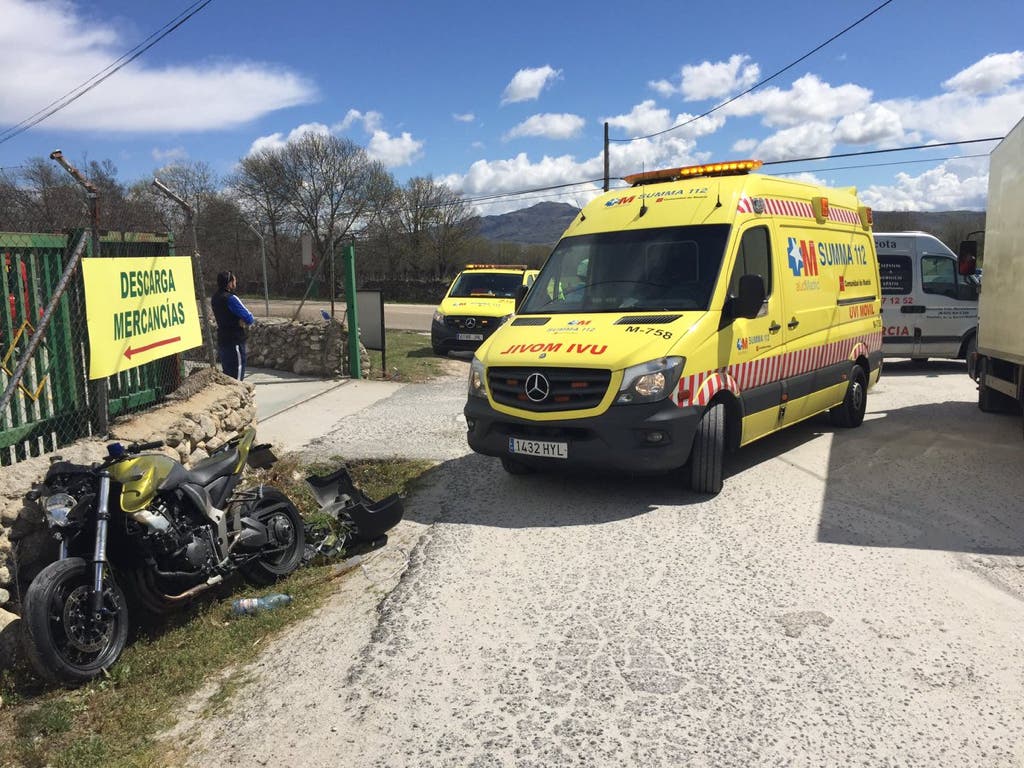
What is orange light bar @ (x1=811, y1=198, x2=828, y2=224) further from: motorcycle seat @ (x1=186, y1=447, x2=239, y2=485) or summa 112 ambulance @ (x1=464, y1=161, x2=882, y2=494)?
motorcycle seat @ (x1=186, y1=447, x2=239, y2=485)

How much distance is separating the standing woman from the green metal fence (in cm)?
359

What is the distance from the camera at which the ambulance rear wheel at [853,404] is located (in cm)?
880

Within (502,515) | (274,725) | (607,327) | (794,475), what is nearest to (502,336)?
(607,327)

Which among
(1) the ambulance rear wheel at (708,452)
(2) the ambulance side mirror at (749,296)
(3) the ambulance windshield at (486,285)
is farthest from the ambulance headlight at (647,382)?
(3) the ambulance windshield at (486,285)

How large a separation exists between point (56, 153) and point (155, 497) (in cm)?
259

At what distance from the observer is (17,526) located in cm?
424

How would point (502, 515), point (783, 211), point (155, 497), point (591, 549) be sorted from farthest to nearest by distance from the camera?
point (783, 211) → point (502, 515) → point (591, 549) → point (155, 497)

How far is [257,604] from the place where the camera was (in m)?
4.51

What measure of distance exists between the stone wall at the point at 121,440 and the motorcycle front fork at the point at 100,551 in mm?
560

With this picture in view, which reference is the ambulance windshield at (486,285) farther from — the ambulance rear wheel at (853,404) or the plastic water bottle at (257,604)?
the plastic water bottle at (257,604)

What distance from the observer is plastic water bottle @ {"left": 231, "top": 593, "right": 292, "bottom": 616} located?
4.48 m

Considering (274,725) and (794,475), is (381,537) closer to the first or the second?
(274,725)

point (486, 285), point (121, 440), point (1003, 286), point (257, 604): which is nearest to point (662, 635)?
point (257, 604)

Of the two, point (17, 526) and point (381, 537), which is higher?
point (17, 526)
